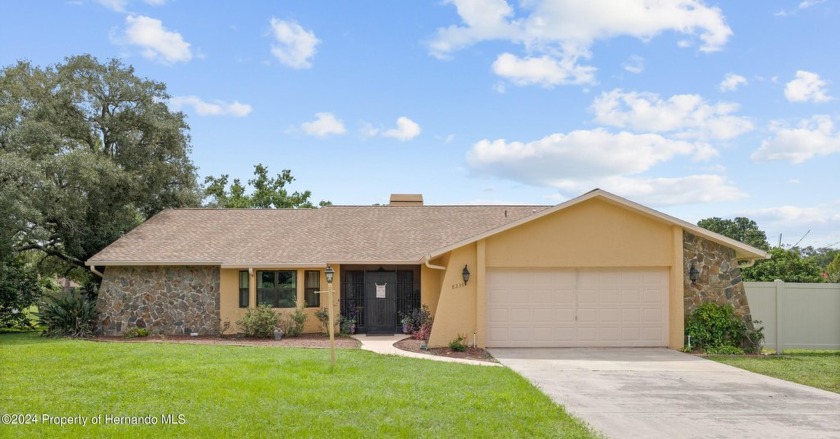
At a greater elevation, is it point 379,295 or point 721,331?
point 379,295

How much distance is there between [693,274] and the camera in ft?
A: 47.9

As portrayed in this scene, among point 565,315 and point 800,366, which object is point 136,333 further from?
point 800,366

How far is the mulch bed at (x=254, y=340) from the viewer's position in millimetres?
15217

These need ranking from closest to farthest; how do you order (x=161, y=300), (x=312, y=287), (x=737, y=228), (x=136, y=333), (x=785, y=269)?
1. (x=136, y=333)
2. (x=161, y=300)
3. (x=312, y=287)
4. (x=785, y=269)
5. (x=737, y=228)

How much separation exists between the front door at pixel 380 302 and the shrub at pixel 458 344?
371 centimetres

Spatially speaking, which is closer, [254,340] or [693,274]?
[693,274]

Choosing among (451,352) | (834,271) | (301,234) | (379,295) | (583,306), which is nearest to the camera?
(451,352)

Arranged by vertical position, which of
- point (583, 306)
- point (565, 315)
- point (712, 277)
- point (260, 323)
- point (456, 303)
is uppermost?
point (712, 277)

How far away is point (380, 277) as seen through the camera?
1795 cm

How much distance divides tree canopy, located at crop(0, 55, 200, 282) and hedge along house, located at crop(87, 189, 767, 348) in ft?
6.30

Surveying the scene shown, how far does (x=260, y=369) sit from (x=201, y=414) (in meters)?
2.99

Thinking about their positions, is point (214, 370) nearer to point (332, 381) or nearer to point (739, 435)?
point (332, 381)

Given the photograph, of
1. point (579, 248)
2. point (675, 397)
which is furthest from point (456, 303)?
point (675, 397)

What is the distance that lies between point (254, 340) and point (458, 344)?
5.82 meters
